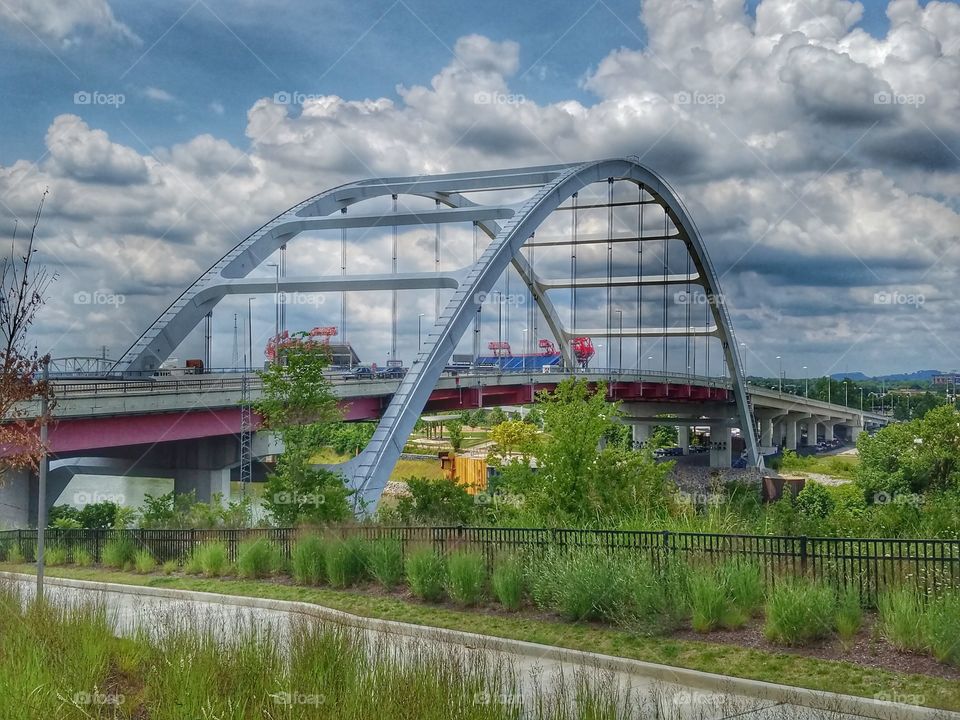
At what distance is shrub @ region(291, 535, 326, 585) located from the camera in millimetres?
13844

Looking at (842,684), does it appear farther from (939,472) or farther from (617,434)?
(939,472)

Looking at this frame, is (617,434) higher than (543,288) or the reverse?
the reverse

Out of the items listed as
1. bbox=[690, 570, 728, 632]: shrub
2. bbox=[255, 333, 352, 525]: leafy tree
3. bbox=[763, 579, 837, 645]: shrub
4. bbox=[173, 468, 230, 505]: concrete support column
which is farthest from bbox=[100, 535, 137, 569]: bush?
bbox=[173, 468, 230, 505]: concrete support column

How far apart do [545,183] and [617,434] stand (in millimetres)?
25421

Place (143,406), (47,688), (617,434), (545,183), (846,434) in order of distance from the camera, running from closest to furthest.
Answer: (47,688)
(617,434)
(143,406)
(545,183)
(846,434)

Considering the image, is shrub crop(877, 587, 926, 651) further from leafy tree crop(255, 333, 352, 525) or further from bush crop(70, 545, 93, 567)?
bush crop(70, 545, 93, 567)

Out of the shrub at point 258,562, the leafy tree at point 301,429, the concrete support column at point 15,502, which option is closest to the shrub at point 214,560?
the shrub at point 258,562

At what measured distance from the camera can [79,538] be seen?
850 inches

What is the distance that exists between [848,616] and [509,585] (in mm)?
3820

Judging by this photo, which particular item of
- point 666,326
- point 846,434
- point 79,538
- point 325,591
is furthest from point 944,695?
point 846,434

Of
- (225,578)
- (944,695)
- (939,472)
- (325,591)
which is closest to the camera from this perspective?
(944,695)

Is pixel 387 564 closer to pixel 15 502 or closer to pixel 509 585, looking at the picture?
pixel 509 585

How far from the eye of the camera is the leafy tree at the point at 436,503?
17984 mm

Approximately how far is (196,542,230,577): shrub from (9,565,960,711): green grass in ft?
9.48
